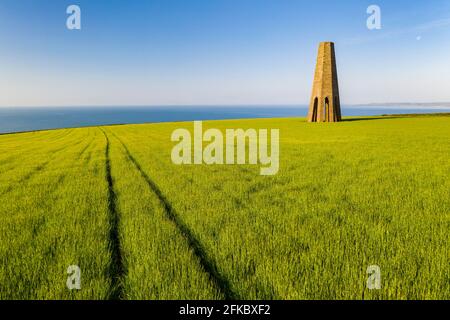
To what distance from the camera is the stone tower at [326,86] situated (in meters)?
47.3

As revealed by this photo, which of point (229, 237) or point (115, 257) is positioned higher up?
point (229, 237)

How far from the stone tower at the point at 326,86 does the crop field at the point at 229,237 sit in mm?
41383

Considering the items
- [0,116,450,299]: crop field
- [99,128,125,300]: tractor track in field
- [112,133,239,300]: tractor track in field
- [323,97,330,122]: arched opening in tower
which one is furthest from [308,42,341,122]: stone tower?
[99,128,125,300]: tractor track in field

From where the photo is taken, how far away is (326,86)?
47.5m

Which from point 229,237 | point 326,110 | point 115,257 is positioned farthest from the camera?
point 326,110

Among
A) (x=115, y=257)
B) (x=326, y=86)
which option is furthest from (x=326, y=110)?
(x=115, y=257)

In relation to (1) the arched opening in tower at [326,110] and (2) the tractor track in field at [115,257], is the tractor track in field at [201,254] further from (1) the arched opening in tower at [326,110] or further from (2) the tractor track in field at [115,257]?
(1) the arched opening in tower at [326,110]

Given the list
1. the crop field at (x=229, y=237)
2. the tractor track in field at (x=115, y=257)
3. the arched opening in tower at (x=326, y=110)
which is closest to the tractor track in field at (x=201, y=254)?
the crop field at (x=229, y=237)

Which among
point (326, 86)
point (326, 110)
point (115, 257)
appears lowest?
point (115, 257)

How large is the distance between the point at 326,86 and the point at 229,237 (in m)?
48.8

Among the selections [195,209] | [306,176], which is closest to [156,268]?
[195,209]

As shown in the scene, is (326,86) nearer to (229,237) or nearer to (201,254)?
(229,237)

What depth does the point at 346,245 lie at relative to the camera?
14.2 ft

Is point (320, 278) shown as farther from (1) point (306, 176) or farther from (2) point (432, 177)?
(2) point (432, 177)
